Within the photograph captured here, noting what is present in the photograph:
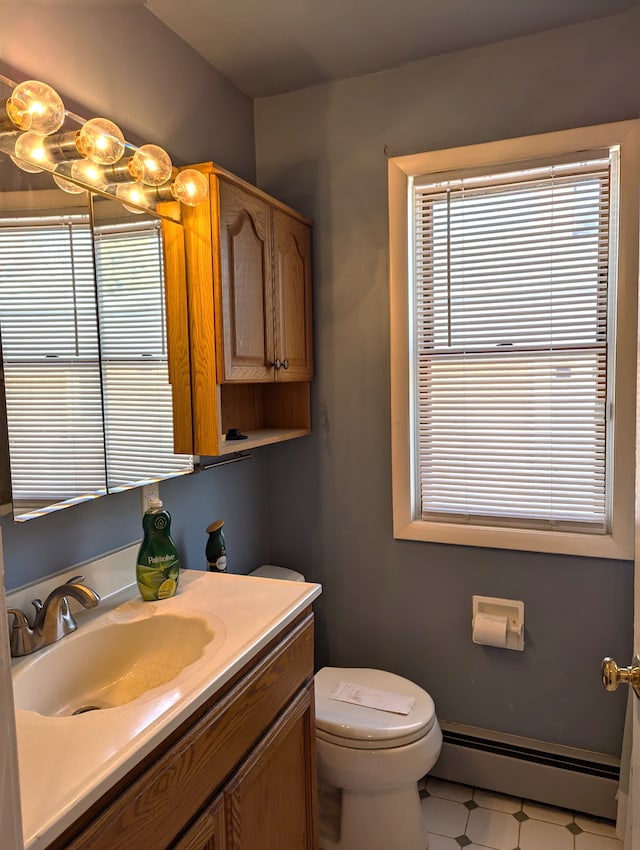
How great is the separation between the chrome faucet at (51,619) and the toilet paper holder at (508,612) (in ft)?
4.35

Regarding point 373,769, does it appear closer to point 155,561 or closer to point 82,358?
point 155,561

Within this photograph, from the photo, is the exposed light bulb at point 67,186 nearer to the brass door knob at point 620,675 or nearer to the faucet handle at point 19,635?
the faucet handle at point 19,635

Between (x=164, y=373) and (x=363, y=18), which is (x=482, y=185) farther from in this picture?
(x=164, y=373)

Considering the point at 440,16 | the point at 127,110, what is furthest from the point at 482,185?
the point at 127,110

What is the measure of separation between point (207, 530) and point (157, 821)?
95 cm

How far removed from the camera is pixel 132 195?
1.54 meters

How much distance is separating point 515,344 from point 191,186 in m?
1.15

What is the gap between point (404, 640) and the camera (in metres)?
2.20

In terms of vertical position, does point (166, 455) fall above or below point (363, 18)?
below

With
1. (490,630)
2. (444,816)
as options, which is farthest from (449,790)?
(490,630)

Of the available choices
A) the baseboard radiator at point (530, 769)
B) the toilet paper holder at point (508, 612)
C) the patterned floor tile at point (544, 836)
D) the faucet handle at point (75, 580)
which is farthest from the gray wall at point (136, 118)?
the patterned floor tile at point (544, 836)

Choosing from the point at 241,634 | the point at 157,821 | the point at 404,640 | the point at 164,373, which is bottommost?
the point at 404,640

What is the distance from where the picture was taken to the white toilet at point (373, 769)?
1.65m

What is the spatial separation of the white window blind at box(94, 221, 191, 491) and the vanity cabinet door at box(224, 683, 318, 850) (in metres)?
0.72
